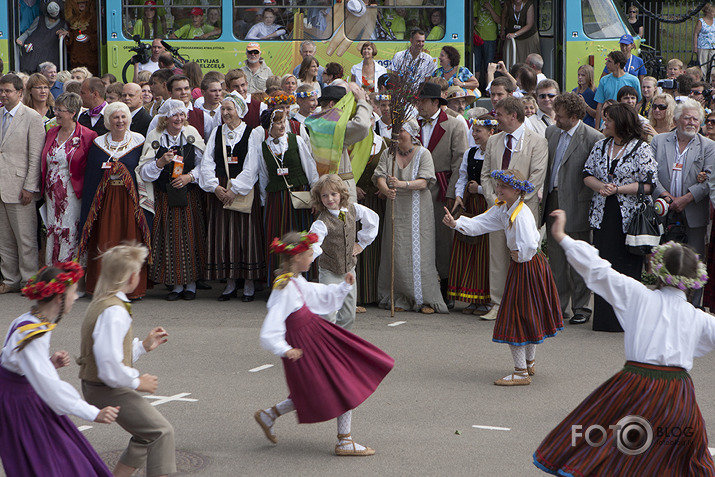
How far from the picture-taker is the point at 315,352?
16.4ft

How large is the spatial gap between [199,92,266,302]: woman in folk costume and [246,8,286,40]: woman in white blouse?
5188mm

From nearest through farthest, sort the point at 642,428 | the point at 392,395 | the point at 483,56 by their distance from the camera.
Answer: the point at 642,428 < the point at 392,395 < the point at 483,56

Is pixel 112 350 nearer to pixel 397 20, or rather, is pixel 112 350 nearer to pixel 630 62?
pixel 397 20

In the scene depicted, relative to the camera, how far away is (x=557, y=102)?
8508 mm

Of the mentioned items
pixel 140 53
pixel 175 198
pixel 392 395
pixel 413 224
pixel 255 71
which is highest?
pixel 140 53

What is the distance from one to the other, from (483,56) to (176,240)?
25.1ft

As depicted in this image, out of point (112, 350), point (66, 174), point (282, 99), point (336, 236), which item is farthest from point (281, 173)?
point (112, 350)

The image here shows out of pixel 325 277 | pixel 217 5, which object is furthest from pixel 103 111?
pixel 217 5

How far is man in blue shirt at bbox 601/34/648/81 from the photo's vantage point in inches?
542

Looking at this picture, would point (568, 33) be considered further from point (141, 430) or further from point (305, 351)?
point (141, 430)

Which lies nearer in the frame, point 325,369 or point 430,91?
point 325,369

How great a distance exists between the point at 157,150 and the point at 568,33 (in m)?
8.06

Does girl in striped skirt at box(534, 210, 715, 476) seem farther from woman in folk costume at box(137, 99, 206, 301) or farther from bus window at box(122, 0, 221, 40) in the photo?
bus window at box(122, 0, 221, 40)

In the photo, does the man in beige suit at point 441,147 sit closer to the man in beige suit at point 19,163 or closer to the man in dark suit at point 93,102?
the man in dark suit at point 93,102
